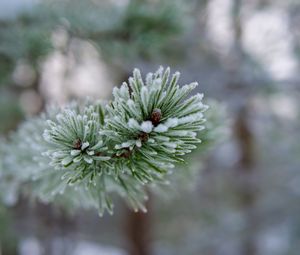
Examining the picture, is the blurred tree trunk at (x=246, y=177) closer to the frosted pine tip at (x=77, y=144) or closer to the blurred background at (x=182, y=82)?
the blurred background at (x=182, y=82)

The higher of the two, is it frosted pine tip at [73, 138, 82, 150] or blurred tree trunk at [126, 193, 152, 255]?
blurred tree trunk at [126, 193, 152, 255]

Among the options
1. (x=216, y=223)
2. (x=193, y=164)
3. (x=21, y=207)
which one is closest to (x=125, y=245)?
(x=216, y=223)

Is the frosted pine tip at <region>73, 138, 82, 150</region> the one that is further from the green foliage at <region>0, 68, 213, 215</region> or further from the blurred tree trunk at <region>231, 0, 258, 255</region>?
the blurred tree trunk at <region>231, 0, 258, 255</region>

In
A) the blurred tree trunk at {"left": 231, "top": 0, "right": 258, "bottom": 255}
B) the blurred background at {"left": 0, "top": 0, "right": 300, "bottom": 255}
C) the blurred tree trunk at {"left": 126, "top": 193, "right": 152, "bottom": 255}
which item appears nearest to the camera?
the blurred background at {"left": 0, "top": 0, "right": 300, "bottom": 255}

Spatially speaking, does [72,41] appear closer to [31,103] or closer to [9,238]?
[9,238]

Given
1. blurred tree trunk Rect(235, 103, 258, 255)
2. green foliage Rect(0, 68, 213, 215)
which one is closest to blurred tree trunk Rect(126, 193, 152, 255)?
blurred tree trunk Rect(235, 103, 258, 255)

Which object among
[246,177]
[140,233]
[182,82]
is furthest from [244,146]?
[182,82]

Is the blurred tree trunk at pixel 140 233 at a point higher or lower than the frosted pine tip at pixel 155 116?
higher

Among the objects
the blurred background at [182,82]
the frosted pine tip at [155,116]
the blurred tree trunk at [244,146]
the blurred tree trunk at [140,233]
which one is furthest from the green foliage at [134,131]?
the blurred tree trunk at [140,233]
